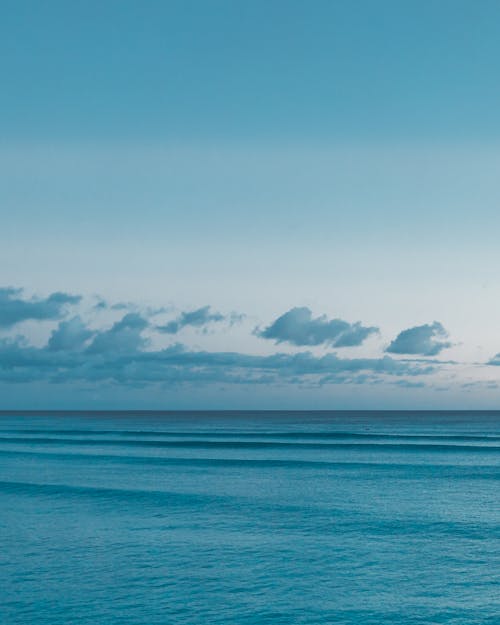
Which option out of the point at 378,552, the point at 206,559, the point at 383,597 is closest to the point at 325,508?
the point at 378,552

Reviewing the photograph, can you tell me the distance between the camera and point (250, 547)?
76.5 ft

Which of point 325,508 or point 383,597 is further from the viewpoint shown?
point 325,508

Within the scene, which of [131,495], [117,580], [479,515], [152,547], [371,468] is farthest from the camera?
[371,468]

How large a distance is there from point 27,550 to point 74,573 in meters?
3.34

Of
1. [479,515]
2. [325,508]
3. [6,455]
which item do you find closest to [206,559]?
[325,508]

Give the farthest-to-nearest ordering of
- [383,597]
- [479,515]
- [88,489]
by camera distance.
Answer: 1. [88,489]
2. [479,515]
3. [383,597]

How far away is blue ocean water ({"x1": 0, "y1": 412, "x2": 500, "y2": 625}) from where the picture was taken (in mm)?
17469

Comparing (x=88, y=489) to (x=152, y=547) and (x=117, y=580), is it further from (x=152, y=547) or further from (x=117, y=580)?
(x=117, y=580)

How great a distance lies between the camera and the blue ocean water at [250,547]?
17.5m

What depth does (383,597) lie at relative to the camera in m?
18.3

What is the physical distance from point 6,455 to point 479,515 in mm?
43582

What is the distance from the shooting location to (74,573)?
20219mm

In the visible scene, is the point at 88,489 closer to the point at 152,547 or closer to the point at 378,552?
the point at 152,547

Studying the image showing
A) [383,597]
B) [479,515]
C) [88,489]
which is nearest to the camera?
[383,597]
